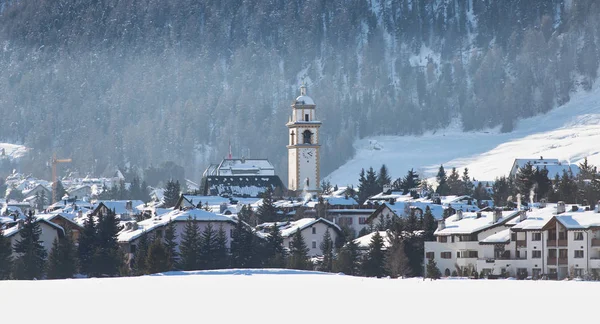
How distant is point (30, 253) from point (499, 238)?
30769 millimetres

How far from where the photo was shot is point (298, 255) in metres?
131

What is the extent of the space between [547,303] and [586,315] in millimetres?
8019

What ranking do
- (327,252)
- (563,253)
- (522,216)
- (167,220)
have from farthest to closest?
(167,220) < (327,252) < (522,216) < (563,253)

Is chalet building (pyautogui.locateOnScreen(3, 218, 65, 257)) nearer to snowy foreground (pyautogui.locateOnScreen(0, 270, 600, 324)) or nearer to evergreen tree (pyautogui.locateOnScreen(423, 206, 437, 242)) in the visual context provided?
evergreen tree (pyautogui.locateOnScreen(423, 206, 437, 242))

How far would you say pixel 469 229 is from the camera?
127 metres

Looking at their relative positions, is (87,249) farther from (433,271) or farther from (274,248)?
(433,271)

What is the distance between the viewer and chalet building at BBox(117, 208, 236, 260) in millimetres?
139875

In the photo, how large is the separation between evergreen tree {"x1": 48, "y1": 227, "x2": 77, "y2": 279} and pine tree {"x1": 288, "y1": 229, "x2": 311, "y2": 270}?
14.5 m

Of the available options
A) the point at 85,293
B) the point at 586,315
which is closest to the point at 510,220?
the point at 85,293

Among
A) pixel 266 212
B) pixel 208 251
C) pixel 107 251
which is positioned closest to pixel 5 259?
pixel 107 251

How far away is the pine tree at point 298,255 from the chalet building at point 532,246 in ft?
27.7

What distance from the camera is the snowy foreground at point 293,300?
77062 millimetres

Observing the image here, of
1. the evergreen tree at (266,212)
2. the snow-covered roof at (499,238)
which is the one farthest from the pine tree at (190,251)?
the evergreen tree at (266,212)

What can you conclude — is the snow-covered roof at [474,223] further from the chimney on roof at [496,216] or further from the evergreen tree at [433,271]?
the evergreen tree at [433,271]
